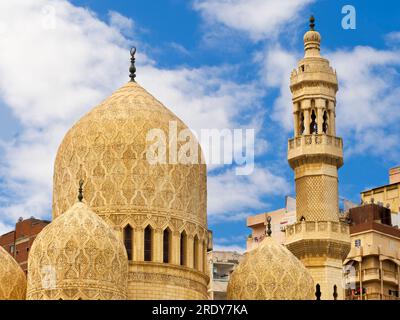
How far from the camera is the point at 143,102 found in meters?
38.3

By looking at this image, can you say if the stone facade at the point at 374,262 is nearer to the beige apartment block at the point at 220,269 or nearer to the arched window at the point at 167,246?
the beige apartment block at the point at 220,269

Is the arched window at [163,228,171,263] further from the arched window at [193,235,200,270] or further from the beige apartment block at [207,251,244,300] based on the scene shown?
the beige apartment block at [207,251,244,300]

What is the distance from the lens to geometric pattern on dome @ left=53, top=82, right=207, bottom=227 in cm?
3656

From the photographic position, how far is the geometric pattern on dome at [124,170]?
120ft

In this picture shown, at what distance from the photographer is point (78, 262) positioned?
3203cm

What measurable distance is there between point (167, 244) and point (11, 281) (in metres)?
4.78

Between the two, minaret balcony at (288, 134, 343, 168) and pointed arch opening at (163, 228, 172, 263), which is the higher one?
minaret balcony at (288, 134, 343, 168)

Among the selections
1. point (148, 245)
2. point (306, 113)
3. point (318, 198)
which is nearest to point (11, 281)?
point (148, 245)

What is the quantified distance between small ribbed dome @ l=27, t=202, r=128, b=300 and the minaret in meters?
9.24


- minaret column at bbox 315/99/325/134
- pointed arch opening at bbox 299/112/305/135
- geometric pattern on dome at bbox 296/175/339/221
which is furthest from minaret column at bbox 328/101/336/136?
geometric pattern on dome at bbox 296/175/339/221

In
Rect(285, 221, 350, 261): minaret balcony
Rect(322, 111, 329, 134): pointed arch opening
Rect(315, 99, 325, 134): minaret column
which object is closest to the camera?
Rect(285, 221, 350, 261): minaret balcony

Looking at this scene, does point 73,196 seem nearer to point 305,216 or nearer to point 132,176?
point 132,176

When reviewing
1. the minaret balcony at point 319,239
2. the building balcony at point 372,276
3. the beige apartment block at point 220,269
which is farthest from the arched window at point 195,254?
the beige apartment block at point 220,269
